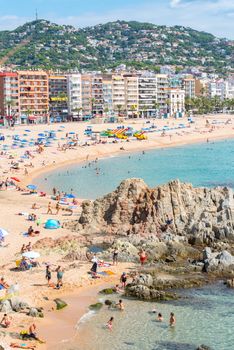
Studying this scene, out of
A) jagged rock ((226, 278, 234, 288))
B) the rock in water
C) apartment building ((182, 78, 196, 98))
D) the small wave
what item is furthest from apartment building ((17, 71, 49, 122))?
the small wave

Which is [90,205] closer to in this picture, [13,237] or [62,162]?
[13,237]

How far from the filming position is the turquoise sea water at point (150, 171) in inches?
2282

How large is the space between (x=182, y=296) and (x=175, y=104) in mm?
136941

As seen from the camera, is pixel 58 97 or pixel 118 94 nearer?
pixel 58 97

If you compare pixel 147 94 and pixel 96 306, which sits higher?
pixel 147 94

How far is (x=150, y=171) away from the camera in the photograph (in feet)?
228

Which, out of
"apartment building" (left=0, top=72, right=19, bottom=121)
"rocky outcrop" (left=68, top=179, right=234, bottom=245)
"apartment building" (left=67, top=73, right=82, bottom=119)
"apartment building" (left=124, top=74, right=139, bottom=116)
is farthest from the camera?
"apartment building" (left=124, top=74, right=139, bottom=116)

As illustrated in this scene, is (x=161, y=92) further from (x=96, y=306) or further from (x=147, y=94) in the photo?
(x=96, y=306)

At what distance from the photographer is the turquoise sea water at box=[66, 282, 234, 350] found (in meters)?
20.3

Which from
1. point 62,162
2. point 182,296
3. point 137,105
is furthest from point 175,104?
point 182,296

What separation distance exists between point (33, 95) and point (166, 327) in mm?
110563

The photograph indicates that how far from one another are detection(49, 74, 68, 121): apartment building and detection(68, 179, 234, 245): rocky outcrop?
326 feet

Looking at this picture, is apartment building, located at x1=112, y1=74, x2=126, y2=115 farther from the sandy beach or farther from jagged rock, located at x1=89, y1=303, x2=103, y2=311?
jagged rock, located at x1=89, y1=303, x2=103, y2=311

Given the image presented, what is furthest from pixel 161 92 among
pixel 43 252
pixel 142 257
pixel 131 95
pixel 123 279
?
pixel 123 279
